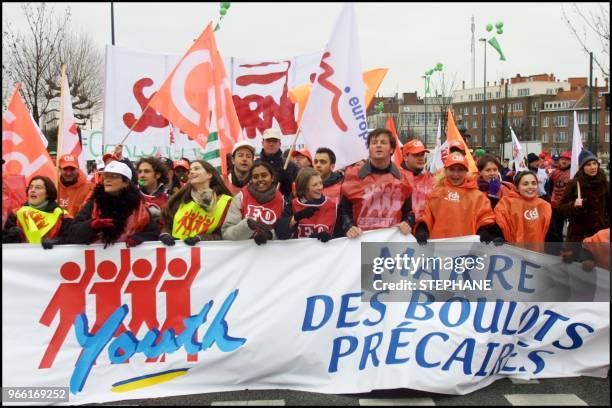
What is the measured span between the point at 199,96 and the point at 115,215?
250 centimetres

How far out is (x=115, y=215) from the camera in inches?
188

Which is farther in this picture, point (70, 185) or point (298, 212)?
point (70, 185)

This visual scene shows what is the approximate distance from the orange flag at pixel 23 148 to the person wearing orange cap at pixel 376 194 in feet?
12.6

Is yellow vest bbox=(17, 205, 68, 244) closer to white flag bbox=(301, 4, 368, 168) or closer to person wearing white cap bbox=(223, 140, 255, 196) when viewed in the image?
person wearing white cap bbox=(223, 140, 255, 196)

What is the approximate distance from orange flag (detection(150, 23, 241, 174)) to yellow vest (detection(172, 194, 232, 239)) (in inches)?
64.2

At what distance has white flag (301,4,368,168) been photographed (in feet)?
18.7

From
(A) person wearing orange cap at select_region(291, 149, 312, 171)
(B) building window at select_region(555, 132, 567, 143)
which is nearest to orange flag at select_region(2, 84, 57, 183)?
(A) person wearing orange cap at select_region(291, 149, 312, 171)

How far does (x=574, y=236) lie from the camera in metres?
7.23

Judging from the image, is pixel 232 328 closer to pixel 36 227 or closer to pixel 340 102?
pixel 36 227

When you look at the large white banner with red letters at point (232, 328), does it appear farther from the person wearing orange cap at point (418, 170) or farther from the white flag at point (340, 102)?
the person wearing orange cap at point (418, 170)

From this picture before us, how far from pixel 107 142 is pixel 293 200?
11.8 feet

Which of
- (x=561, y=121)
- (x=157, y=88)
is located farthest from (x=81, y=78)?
(x=561, y=121)

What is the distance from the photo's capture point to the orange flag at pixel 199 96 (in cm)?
682

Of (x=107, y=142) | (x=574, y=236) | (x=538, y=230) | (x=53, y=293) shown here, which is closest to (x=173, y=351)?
(x=53, y=293)
